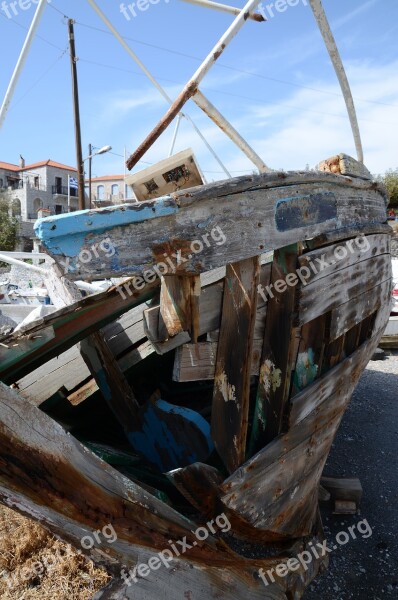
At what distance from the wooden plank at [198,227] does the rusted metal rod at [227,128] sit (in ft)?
5.24

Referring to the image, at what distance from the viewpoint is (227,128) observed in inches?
159

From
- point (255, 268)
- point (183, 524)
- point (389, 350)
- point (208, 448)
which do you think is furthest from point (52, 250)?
point (389, 350)

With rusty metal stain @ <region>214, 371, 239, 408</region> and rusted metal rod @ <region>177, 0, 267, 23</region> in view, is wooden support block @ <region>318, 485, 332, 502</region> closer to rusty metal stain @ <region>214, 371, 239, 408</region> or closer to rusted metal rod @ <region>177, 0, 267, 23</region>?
rusty metal stain @ <region>214, 371, 239, 408</region>

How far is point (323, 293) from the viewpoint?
2.46m

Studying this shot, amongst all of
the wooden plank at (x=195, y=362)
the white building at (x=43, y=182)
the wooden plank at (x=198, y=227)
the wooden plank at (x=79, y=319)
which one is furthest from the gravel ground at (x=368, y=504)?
the white building at (x=43, y=182)

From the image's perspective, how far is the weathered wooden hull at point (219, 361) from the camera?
58.9 inches

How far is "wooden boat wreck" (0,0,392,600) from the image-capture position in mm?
1513

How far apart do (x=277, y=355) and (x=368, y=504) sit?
2.30 m

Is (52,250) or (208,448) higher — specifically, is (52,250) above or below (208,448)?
above

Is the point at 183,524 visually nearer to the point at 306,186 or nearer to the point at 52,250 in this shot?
the point at 52,250

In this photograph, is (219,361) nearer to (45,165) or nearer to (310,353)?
(310,353)

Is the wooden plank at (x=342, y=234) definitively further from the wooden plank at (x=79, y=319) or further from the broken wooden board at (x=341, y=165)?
the wooden plank at (x=79, y=319)

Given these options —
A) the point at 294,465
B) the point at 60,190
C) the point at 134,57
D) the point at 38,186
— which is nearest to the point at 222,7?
the point at 134,57

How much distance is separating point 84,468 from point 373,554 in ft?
8.44
